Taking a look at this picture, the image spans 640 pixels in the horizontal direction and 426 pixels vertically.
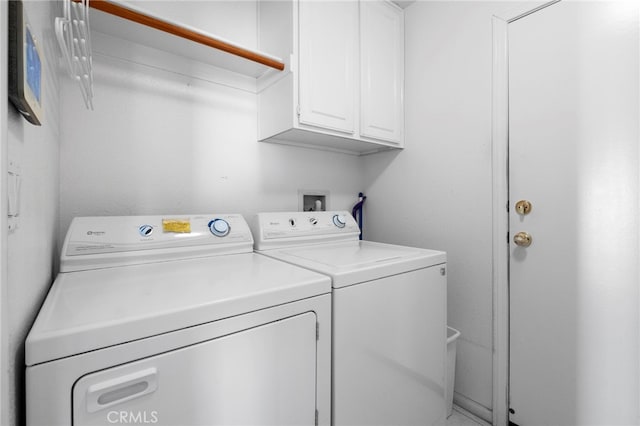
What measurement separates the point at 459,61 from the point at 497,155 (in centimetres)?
63

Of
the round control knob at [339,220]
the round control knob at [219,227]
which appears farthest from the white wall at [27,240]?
the round control knob at [339,220]

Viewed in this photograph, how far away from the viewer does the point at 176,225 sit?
1361 mm

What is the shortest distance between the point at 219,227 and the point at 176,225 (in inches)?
7.6

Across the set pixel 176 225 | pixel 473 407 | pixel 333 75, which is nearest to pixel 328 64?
pixel 333 75

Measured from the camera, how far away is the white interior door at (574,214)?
1244mm

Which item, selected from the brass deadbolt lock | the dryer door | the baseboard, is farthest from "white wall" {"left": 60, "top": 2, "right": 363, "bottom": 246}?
the baseboard

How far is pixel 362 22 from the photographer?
182cm

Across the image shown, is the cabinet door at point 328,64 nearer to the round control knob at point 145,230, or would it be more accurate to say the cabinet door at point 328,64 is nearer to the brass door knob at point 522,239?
the round control knob at point 145,230

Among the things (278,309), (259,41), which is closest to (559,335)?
(278,309)

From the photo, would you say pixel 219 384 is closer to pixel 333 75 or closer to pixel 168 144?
pixel 168 144

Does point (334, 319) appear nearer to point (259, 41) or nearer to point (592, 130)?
point (592, 130)

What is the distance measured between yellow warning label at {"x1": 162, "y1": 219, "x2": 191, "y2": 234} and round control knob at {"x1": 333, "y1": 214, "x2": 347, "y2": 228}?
888 mm

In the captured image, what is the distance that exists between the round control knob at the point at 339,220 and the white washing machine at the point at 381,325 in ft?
0.77

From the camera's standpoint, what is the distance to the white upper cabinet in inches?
62.0
